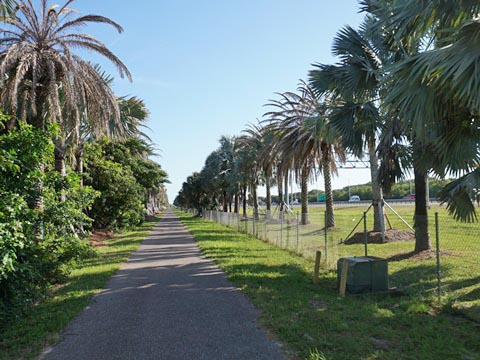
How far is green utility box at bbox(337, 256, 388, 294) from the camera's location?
8172mm

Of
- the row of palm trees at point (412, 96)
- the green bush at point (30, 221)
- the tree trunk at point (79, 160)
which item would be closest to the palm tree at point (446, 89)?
the row of palm trees at point (412, 96)

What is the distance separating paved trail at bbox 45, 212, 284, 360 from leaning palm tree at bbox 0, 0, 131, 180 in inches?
193

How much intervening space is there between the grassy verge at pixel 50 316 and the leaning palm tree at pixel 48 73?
405cm

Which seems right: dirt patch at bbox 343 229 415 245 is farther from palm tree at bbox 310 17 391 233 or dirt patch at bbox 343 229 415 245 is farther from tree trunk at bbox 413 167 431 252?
palm tree at bbox 310 17 391 233

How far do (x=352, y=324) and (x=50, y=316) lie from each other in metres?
4.88

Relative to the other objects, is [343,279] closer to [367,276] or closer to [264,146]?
[367,276]

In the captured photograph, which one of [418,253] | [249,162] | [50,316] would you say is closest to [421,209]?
[418,253]

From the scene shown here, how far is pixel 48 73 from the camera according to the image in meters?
10.8

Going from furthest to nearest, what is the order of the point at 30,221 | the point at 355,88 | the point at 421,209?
the point at 421,209 → the point at 355,88 → the point at 30,221

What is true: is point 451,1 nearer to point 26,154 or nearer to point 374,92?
point 374,92

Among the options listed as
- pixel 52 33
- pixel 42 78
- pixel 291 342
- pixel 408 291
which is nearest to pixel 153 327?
pixel 291 342

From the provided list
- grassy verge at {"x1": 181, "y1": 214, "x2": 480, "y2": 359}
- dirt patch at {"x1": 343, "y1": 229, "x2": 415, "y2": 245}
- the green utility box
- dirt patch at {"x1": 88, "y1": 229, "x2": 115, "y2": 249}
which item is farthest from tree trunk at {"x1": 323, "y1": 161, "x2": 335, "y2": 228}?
the green utility box

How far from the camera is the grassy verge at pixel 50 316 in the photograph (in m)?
5.40

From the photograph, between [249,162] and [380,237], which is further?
[249,162]
